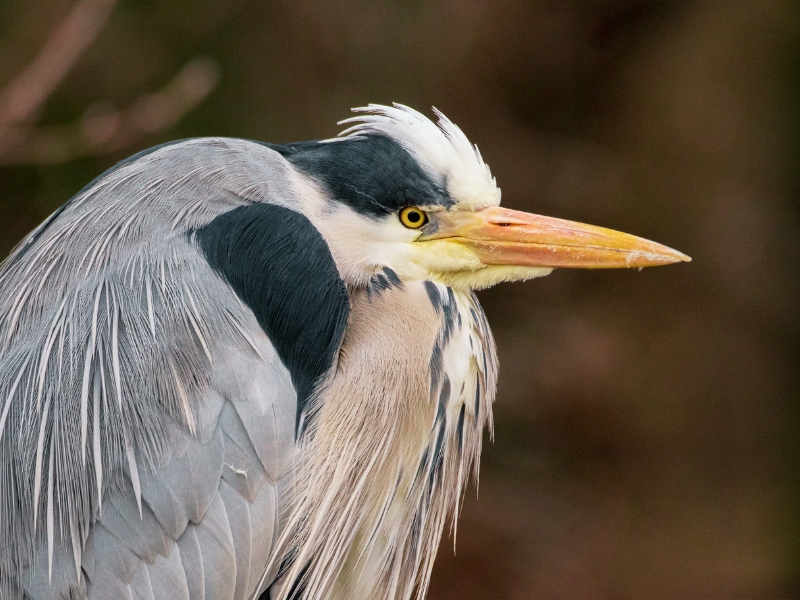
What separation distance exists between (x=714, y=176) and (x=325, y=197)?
3.66m

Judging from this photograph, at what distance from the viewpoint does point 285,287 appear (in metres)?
1.95

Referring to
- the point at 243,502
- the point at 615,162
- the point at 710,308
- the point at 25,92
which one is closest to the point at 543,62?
the point at 615,162

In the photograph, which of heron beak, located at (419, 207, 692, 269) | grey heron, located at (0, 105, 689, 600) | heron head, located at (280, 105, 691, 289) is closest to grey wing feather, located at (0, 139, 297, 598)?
grey heron, located at (0, 105, 689, 600)

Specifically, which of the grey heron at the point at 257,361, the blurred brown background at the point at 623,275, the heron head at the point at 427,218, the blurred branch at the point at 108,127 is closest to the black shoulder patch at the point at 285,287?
the grey heron at the point at 257,361

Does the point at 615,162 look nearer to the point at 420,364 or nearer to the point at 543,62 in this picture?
the point at 543,62

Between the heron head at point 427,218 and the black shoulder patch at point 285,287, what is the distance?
0.11 meters

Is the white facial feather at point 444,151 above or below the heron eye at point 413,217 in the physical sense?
above

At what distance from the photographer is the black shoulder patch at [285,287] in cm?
194

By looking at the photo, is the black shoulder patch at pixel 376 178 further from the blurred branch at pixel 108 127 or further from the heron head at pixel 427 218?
the blurred branch at pixel 108 127

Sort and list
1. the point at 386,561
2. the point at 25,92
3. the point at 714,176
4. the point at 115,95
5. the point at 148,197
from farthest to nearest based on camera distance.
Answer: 1. the point at 714,176
2. the point at 115,95
3. the point at 25,92
4. the point at 386,561
5. the point at 148,197

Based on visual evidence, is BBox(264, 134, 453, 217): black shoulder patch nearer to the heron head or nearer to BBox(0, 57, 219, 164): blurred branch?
the heron head

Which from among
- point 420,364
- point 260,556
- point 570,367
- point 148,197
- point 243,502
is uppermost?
point 148,197

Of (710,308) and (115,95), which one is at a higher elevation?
(115,95)

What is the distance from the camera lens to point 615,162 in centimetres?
528
